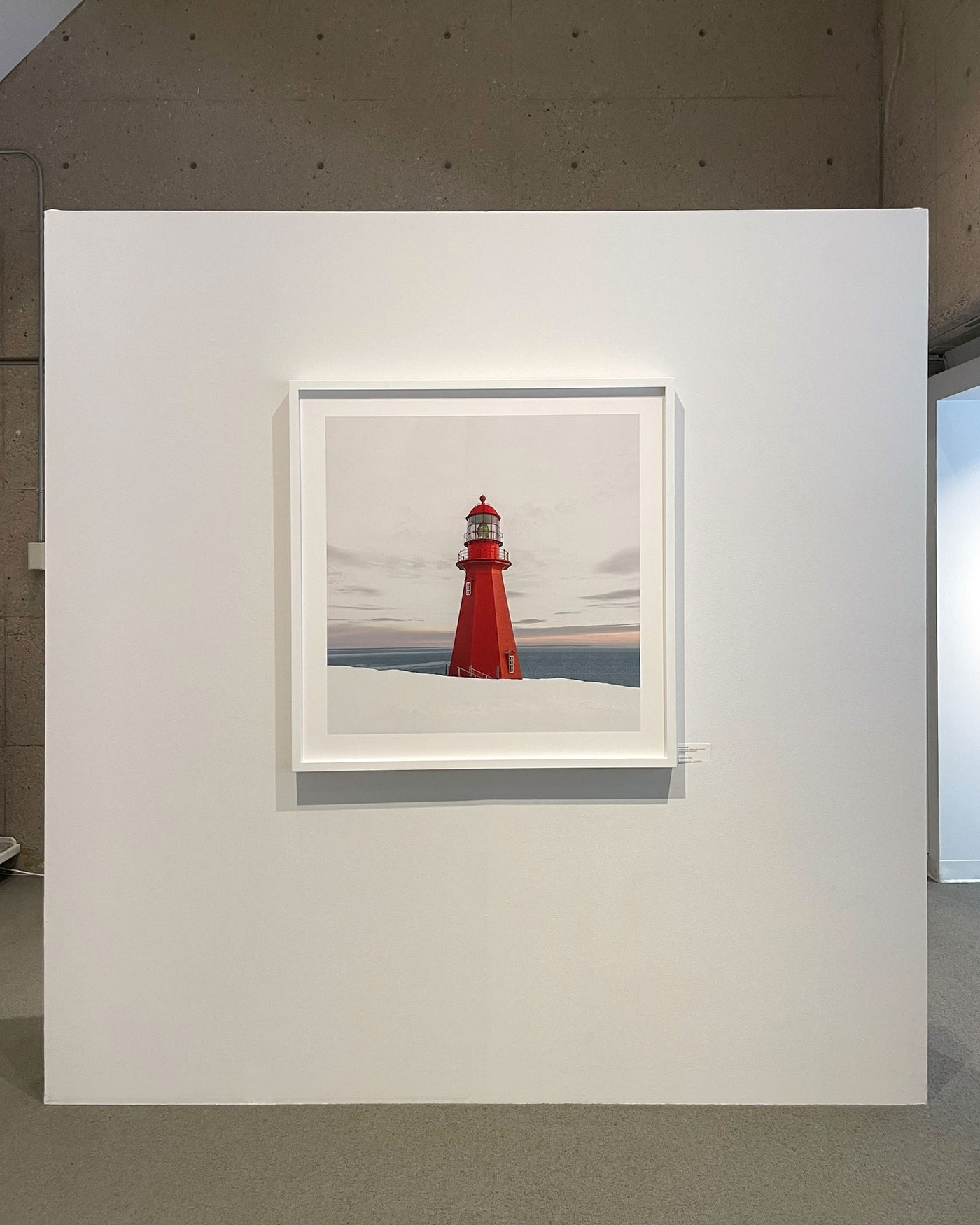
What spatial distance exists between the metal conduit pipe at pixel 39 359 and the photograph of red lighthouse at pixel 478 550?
258 centimetres

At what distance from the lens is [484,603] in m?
1.96

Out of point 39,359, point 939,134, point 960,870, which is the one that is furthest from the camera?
point 39,359

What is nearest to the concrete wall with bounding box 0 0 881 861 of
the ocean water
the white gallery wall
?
the white gallery wall

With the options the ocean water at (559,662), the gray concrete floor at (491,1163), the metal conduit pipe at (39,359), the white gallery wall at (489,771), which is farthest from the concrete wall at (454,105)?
the gray concrete floor at (491,1163)

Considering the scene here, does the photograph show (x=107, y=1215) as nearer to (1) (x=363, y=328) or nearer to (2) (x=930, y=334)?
(1) (x=363, y=328)

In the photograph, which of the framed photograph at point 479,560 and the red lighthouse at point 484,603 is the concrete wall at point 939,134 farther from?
the red lighthouse at point 484,603

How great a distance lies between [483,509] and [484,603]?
0.22m

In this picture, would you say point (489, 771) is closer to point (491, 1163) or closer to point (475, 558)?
point (475, 558)

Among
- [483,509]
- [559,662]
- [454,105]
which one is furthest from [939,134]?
[559,662]

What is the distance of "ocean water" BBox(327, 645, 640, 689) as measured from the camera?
1.98 m

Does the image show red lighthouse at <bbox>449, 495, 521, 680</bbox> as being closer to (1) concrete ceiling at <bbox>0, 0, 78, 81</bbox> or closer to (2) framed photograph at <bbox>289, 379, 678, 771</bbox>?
(2) framed photograph at <bbox>289, 379, 678, 771</bbox>

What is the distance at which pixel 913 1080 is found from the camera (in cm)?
205

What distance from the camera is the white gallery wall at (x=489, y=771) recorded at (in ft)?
6.58

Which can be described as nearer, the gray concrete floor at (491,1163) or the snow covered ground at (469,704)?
the gray concrete floor at (491,1163)
